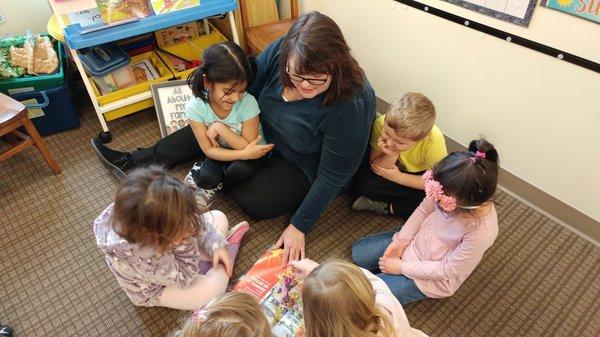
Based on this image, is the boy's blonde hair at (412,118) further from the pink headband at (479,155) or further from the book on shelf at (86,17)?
the book on shelf at (86,17)

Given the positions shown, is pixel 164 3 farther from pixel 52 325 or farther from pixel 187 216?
pixel 52 325

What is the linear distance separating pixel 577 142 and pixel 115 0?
6.30 feet

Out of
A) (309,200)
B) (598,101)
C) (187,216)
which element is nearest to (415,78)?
(598,101)

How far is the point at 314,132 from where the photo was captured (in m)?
1.40

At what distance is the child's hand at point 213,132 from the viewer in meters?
1.54

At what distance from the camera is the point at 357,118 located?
4.25 feet

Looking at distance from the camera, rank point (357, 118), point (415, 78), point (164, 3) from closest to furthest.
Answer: point (357, 118)
point (164, 3)
point (415, 78)

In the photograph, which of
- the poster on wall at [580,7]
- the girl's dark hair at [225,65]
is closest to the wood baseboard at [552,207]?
the poster on wall at [580,7]

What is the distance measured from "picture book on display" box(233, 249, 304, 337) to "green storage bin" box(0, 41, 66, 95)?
132 centimetres

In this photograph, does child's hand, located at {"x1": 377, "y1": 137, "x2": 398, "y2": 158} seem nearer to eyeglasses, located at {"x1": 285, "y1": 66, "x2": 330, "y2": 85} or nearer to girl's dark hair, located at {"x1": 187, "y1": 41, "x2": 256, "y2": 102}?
eyeglasses, located at {"x1": 285, "y1": 66, "x2": 330, "y2": 85}

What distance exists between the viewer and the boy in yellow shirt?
52.6 inches

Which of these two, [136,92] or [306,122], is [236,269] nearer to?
[306,122]

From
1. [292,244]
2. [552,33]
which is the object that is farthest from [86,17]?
[552,33]

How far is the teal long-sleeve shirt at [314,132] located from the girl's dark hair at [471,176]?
1.03 ft
